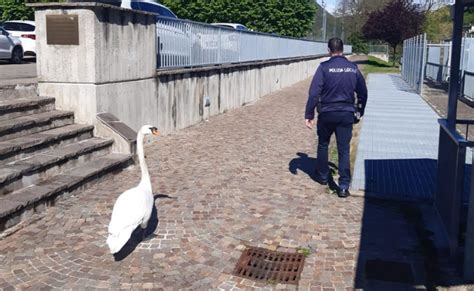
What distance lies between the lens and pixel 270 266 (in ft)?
16.5

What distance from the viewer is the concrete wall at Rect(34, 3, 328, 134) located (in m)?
8.49

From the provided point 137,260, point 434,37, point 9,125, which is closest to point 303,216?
point 137,260

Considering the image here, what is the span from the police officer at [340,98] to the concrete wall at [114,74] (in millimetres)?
3566

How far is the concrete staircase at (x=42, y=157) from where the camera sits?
609 centimetres

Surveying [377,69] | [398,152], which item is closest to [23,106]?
[398,152]

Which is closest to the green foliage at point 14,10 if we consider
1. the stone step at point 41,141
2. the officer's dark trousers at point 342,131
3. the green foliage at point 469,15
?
the green foliage at point 469,15

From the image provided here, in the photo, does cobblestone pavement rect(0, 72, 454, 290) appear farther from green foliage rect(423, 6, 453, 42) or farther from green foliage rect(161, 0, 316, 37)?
green foliage rect(423, 6, 453, 42)

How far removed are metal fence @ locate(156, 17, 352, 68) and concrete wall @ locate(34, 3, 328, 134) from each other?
38 centimetres

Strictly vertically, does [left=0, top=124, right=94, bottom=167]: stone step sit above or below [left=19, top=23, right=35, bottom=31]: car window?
below

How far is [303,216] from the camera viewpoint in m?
6.32

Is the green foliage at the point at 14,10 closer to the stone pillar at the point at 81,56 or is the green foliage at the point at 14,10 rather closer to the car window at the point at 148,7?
the car window at the point at 148,7

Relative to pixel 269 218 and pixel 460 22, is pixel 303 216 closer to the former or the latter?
pixel 269 218

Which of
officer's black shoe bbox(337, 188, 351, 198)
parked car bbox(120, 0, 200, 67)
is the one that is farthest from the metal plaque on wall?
officer's black shoe bbox(337, 188, 351, 198)

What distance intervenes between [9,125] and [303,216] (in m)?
4.05
